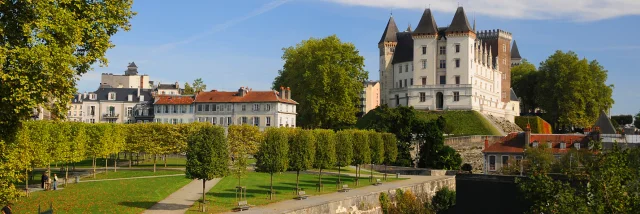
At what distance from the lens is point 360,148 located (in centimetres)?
5106

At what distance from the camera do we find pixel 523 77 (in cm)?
11938

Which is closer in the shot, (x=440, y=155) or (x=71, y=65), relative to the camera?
(x=71, y=65)

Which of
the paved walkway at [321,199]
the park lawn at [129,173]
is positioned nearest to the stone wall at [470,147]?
the paved walkway at [321,199]

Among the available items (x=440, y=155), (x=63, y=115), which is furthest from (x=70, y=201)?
(x=440, y=155)

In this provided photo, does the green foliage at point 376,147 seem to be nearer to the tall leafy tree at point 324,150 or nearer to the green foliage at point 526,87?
the tall leafy tree at point 324,150

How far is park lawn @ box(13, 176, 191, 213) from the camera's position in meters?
31.5

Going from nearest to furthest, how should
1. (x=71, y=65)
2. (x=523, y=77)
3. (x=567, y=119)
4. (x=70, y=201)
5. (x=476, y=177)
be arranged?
(x=71, y=65), (x=70, y=201), (x=476, y=177), (x=567, y=119), (x=523, y=77)

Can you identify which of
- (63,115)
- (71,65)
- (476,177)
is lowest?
(476,177)

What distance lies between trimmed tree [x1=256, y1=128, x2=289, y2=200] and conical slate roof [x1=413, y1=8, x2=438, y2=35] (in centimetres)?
A: 5789

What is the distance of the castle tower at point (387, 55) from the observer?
104 metres

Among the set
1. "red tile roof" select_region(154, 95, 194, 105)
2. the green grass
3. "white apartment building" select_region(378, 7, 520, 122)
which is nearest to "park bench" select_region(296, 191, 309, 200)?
"red tile roof" select_region(154, 95, 194, 105)

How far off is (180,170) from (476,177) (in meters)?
24.4

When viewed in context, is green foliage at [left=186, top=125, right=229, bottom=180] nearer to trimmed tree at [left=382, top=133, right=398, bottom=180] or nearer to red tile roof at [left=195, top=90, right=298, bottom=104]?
trimmed tree at [left=382, top=133, right=398, bottom=180]

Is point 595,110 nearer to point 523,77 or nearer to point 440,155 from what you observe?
point 523,77
